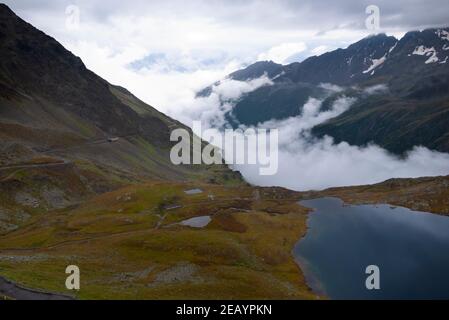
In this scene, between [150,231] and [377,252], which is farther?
[150,231]

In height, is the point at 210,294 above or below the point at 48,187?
below

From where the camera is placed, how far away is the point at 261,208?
486 ft

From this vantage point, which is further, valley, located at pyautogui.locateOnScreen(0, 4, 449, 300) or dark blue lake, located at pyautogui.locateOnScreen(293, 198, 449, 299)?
dark blue lake, located at pyautogui.locateOnScreen(293, 198, 449, 299)

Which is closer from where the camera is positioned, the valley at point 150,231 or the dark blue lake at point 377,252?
the valley at point 150,231

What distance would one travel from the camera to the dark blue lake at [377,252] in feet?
285

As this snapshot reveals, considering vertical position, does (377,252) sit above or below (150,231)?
below

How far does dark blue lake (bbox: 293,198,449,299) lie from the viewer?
86875 mm

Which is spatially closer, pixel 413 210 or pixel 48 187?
pixel 413 210

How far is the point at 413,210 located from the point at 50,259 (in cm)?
11570

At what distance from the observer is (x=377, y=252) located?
108938 millimetres
